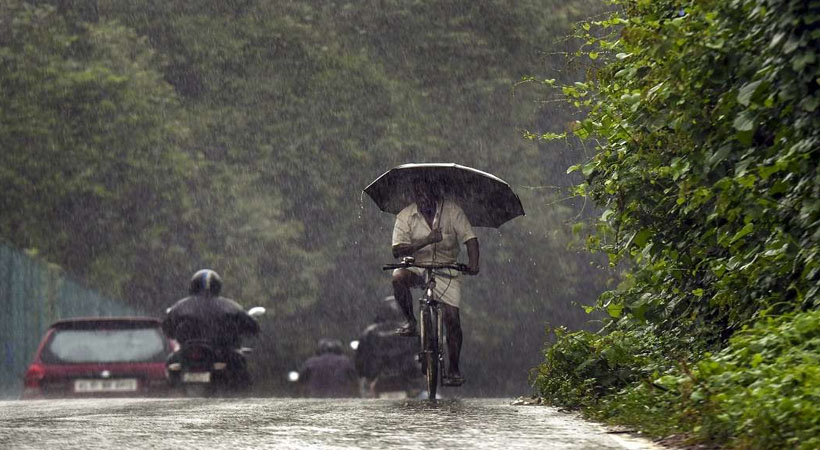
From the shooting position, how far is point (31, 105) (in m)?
26.1

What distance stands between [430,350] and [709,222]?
3491mm

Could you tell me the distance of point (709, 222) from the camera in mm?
9844

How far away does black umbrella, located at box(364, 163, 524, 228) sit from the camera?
13.6 m

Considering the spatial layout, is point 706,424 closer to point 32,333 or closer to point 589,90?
point 589,90

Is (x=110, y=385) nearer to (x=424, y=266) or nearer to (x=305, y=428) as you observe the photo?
(x=424, y=266)

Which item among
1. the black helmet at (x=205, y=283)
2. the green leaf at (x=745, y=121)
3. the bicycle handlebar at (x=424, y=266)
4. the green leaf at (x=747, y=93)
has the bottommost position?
the bicycle handlebar at (x=424, y=266)

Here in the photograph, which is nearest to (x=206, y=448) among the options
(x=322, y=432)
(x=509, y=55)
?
(x=322, y=432)

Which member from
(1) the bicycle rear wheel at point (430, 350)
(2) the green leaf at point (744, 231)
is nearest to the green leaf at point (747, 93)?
(2) the green leaf at point (744, 231)

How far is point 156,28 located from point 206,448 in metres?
24.0

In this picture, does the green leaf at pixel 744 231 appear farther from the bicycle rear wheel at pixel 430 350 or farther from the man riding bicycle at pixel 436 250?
the man riding bicycle at pixel 436 250

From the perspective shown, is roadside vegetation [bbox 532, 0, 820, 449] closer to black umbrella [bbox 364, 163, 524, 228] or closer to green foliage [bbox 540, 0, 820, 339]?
green foliage [bbox 540, 0, 820, 339]

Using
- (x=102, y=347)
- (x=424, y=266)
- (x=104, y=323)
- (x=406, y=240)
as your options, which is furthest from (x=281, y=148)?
(x=424, y=266)

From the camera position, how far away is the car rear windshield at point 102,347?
1809 cm

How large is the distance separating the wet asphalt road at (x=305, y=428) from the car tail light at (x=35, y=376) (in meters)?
6.10
